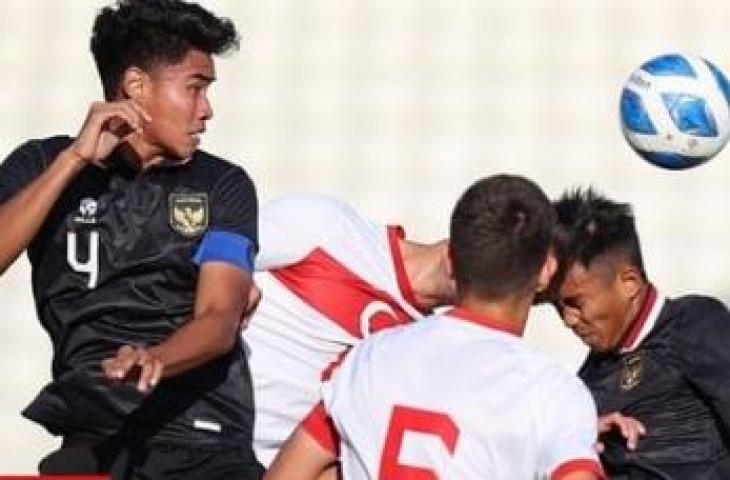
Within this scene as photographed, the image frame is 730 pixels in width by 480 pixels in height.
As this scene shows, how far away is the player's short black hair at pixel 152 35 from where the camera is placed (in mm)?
4715

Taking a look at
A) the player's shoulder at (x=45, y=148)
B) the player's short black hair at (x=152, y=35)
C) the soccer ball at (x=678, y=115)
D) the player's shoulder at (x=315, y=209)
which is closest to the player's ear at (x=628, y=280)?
the player's shoulder at (x=315, y=209)

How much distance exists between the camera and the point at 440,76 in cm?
Result: 856

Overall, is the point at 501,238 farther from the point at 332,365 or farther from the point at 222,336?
the point at 332,365

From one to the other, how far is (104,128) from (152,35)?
0.27 meters

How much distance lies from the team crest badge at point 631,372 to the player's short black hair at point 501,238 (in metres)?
1.42

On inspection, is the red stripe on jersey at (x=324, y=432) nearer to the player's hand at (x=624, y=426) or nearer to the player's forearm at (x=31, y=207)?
the player's forearm at (x=31, y=207)

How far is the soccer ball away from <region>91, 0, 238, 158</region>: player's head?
140 centimetres

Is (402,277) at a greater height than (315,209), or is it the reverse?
(315,209)

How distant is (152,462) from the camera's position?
183 inches

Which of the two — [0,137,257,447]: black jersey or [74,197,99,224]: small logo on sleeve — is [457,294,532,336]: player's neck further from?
[74,197,99,224]: small logo on sleeve

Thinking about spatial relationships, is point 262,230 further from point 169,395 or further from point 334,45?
point 334,45

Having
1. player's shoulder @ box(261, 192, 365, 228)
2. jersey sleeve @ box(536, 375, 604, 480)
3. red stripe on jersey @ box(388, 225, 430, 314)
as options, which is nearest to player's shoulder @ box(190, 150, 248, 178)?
player's shoulder @ box(261, 192, 365, 228)

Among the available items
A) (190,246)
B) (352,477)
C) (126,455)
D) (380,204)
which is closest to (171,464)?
(126,455)

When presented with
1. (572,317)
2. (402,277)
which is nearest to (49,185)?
(402,277)
